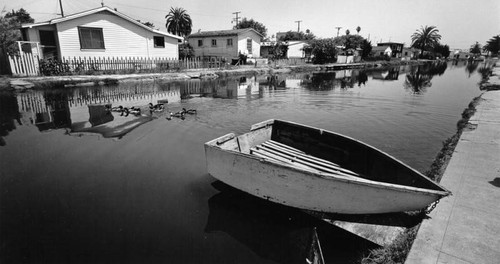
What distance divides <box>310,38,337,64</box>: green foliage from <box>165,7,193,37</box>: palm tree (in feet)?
89.1

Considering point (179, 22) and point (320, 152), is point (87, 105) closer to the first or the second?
point (320, 152)

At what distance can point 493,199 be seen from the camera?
16.3 ft

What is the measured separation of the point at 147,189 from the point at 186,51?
3907 cm

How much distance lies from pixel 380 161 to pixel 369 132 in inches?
241

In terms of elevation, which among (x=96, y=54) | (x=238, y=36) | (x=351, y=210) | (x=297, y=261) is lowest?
(x=297, y=261)

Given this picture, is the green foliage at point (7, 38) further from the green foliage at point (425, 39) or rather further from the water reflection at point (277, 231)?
the green foliage at point (425, 39)

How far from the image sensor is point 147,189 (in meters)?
6.43

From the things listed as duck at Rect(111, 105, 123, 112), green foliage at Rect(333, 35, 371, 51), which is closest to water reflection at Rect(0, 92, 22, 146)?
duck at Rect(111, 105, 123, 112)

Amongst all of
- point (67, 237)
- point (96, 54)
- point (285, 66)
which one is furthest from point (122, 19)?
point (67, 237)

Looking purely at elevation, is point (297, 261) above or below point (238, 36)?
below

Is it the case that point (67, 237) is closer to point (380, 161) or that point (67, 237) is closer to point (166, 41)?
point (380, 161)

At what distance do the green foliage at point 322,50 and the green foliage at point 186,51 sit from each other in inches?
896

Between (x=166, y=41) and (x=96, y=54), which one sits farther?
(x=166, y=41)

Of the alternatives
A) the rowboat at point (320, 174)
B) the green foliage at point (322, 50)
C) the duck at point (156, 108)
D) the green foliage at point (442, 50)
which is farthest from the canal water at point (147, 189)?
the green foliage at point (442, 50)
